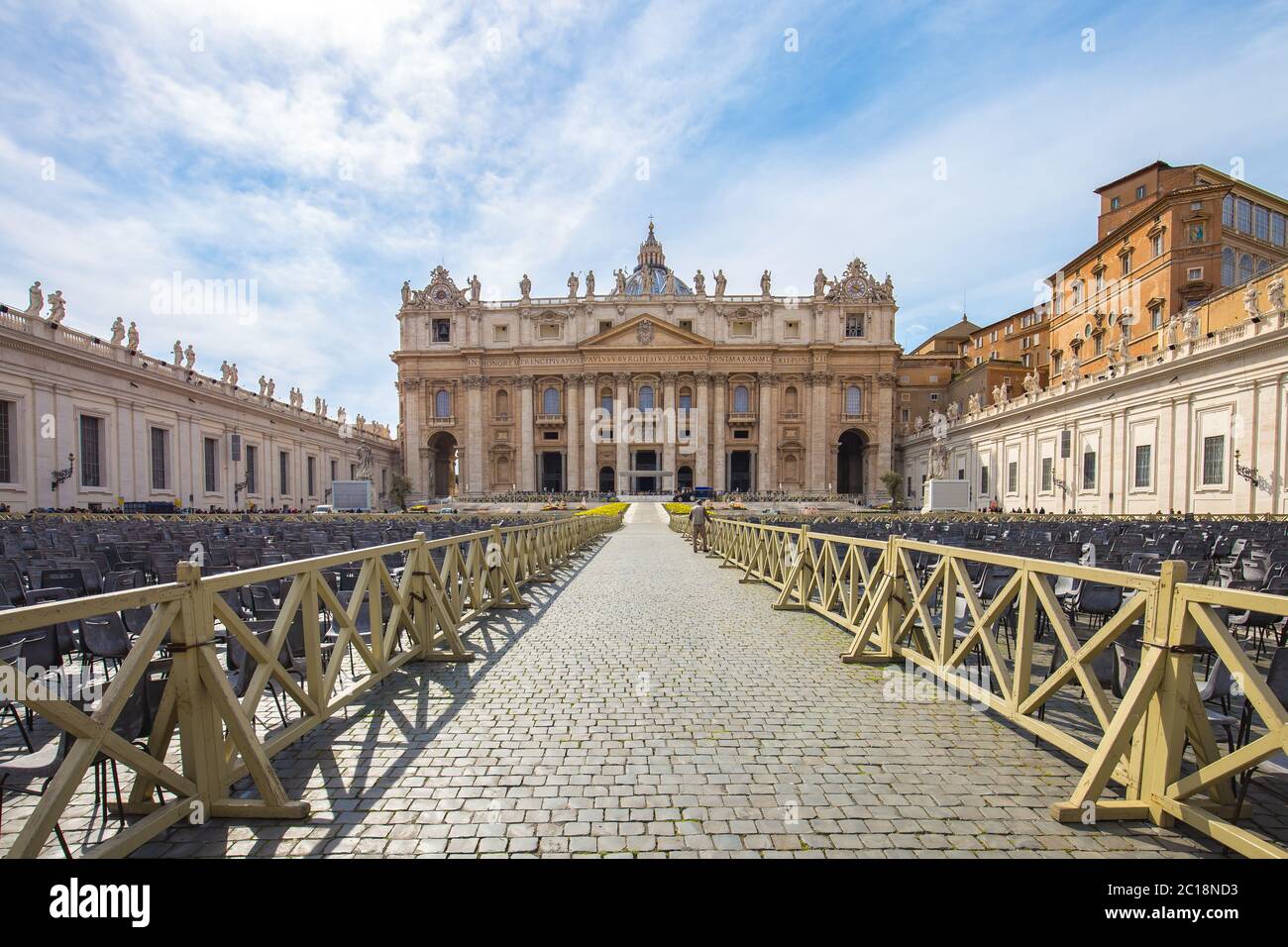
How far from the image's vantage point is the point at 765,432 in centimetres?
6588

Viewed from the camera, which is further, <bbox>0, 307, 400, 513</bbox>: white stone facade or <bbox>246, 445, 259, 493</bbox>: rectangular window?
<bbox>246, 445, 259, 493</bbox>: rectangular window

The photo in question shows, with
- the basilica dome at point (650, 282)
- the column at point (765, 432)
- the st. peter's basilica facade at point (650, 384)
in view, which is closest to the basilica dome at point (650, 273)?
the basilica dome at point (650, 282)

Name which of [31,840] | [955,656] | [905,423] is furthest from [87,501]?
[905,423]

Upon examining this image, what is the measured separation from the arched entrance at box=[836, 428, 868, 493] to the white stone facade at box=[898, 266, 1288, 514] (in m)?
25.4

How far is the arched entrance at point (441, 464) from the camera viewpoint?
228 ft

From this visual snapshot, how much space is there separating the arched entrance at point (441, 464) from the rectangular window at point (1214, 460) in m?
65.9

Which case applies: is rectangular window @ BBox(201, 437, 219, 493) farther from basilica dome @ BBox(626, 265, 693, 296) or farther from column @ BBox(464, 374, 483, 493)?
basilica dome @ BBox(626, 265, 693, 296)

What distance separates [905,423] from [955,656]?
71.2 meters

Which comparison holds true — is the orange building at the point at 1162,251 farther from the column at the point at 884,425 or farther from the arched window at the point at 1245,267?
the column at the point at 884,425

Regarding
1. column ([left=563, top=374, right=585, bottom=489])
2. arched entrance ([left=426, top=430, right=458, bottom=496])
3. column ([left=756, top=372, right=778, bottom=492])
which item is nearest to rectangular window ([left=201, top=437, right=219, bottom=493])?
arched entrance ([left=426, top=430, right=458, bottom=496])

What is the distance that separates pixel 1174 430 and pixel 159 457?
55860 millimetres

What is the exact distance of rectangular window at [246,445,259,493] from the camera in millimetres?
42781
